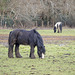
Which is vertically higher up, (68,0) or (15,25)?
(68,0)

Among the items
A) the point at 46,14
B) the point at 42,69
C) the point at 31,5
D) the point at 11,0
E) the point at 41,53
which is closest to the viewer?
the point at 42,69

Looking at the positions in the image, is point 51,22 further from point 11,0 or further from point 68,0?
point 11,0

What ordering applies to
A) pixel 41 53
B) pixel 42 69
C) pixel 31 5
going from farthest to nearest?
pixel 31 5 < pixel 41 53 < pixel 42 69

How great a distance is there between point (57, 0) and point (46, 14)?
345 centimetres

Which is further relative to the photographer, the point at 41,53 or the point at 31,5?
the point at 31,5

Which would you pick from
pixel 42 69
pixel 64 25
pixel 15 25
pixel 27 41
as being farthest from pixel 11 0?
pixel 42 69

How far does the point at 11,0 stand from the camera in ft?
146

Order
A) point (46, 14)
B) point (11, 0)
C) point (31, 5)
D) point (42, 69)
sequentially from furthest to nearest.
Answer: point (46, 14), point (31, 5), point (11, 0), point (42, 69)

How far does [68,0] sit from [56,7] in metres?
3.37

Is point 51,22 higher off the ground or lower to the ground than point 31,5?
lower

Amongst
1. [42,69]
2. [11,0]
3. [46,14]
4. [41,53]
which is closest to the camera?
[42,69]

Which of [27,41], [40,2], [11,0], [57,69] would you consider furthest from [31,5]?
[57,69]

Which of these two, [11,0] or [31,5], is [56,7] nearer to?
[31,5]

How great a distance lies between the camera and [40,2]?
Result: 5375cm
